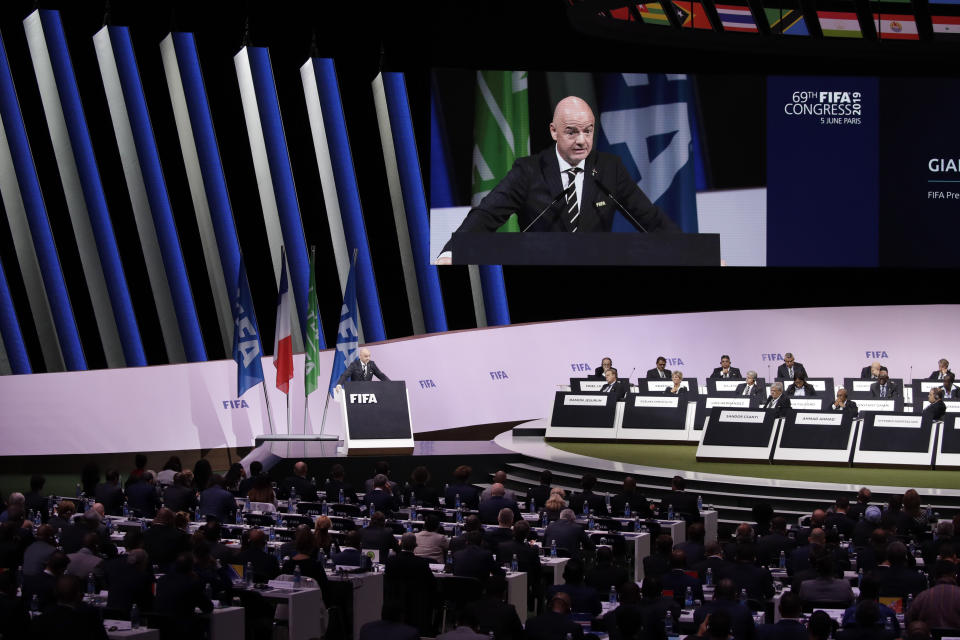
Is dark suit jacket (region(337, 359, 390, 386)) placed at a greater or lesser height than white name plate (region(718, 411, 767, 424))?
greater

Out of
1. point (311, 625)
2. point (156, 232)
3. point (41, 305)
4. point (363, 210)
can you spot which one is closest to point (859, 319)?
point (363, 210)

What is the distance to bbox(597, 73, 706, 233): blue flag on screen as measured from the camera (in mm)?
19672

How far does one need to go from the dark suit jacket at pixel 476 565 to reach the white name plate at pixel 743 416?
7.37 m

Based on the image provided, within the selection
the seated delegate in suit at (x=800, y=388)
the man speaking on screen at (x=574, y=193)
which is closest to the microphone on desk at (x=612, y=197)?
the man speaking on screen at (x=574, y=193)

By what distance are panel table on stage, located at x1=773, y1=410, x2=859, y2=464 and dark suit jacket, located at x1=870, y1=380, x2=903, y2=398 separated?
1.67 meters

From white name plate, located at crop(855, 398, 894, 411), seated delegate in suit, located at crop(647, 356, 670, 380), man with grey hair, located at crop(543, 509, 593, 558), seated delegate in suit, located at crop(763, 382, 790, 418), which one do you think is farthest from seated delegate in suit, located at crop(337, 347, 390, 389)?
man with grey hair, located at crop(543, 509, 593, 558)

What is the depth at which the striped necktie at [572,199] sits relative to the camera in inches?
774

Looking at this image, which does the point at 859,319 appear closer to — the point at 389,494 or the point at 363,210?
the point at 363,210

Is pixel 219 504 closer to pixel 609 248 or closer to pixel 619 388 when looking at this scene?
pixel 619 388

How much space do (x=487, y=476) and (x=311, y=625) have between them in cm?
802

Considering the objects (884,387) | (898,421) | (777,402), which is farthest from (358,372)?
(884,387)

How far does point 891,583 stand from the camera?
28.1 ft

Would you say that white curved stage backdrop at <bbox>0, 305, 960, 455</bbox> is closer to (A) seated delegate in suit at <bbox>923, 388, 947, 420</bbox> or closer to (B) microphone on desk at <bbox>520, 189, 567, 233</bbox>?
(B) microphone on desk at <bbox>520, 189, 567, 233</bbox>

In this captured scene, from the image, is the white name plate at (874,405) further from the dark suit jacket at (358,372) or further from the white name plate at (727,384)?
the dark suit jacket at (358,372)
